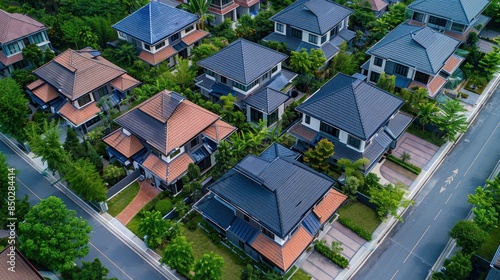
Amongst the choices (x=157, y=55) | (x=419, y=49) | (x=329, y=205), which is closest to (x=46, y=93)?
(x=157, y=55)

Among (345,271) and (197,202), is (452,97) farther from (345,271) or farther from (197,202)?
(197,202)

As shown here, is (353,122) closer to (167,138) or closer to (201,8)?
(167,138)

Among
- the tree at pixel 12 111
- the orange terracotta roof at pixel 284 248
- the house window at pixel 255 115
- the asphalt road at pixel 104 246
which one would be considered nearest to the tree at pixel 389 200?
the orange terracotta roof at pixel 284 248

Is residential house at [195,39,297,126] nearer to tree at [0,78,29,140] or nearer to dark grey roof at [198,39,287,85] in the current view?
dark grey roof at [198,39,287,85]

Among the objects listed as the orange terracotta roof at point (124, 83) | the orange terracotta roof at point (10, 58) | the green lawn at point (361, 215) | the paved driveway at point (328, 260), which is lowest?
the paved driveway at point (328, 260)

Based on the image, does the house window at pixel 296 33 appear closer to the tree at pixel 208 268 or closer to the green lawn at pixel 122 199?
the green lawn at pixel 122 199

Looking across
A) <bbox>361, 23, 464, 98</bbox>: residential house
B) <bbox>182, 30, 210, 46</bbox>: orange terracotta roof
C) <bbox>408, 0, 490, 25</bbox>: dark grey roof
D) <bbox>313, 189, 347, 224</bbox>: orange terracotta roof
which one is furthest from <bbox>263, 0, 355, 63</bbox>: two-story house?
<bbox>313, 189, 347, 224</bbox>: orange terracotta roof
